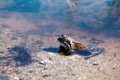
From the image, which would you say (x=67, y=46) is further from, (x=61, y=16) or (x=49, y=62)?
(x=61, y=16)

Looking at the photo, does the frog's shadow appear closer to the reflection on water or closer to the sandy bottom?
the sandy bottom

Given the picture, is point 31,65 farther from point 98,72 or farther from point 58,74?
point 98,72

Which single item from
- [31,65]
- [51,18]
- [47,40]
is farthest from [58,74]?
[51,18]

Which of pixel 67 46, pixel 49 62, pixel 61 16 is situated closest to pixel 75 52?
pixel 67 46

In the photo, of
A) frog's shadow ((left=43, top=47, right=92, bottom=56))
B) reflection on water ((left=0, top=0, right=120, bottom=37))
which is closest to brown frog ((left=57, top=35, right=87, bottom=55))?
frog's shadow ((left=43, top=47, right=92, bottom=56))

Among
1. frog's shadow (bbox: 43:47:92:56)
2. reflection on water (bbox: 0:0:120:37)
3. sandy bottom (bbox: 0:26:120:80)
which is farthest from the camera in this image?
reflection on water (bbox: 0:0:120:37)

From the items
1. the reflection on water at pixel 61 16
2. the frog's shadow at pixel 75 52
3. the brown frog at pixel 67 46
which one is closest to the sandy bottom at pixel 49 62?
the frog's shadow at pixel 75 52

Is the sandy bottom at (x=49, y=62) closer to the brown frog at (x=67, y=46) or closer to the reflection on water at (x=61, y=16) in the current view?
the brown frog at (x=67, y=46)
